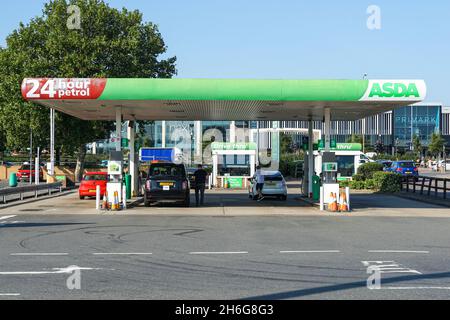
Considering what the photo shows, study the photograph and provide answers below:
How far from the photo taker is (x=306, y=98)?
22781 millimetres

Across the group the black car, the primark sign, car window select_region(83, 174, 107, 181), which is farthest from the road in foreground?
the primark sign

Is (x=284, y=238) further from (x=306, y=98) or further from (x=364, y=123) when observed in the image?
(x=364, y=123)

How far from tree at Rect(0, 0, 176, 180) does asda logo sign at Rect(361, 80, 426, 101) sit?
25.0 meters

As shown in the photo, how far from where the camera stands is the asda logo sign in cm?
2250

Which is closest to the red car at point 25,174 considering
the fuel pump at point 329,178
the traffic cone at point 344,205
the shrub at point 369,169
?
the shrub at point 369,169

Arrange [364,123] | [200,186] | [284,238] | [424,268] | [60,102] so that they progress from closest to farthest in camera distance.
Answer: [424,268], [284,238], [60,102], [200,186], [364,123]

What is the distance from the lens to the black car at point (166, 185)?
83.2 ft

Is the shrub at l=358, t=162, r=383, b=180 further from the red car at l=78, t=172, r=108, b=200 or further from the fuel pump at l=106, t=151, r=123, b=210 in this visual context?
the fuel pump at l=106, t=151, r=123, b=210

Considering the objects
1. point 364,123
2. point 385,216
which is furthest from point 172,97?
point 364,123

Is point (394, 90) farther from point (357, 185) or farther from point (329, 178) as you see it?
point (357, 185)

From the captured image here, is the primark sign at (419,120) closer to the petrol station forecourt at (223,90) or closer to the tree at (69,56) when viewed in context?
the tree at (69,56)

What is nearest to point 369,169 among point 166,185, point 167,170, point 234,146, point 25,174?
point 234,146

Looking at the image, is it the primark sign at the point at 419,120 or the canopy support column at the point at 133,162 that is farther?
the primark sign at the point at 419,120
